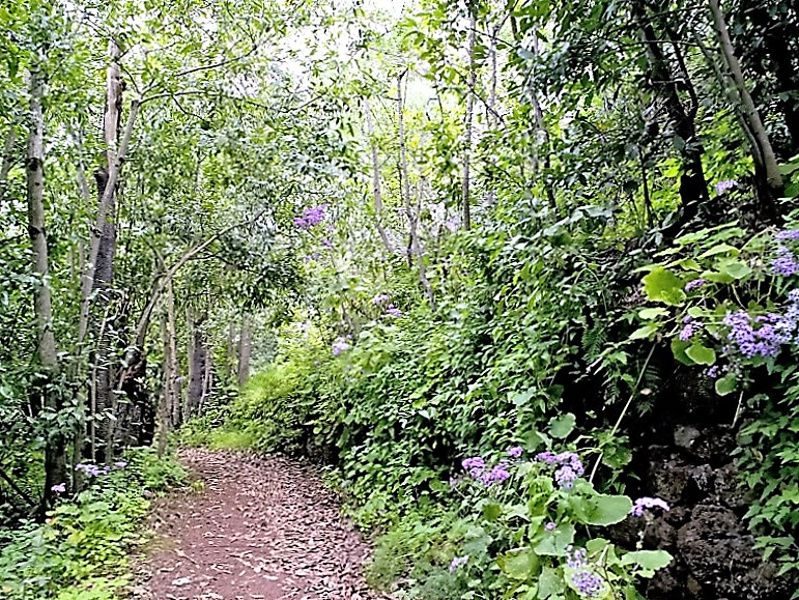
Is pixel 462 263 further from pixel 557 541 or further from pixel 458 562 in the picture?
pixel 557 541

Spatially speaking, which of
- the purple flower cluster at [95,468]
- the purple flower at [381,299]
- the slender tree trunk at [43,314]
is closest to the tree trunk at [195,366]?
the purple flower at [381,299]

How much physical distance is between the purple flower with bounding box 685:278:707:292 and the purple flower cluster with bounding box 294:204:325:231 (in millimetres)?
5847

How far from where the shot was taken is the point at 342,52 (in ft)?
20.9

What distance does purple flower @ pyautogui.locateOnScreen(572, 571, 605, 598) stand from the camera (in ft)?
5.49

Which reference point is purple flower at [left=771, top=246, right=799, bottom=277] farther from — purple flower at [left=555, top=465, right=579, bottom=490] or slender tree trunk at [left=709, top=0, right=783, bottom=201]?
purple flower at [left=555, top=465, right=579, bottom=490]

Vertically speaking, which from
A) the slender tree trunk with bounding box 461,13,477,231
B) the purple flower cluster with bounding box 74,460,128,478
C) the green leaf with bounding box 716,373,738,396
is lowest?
the purple flower cluster with bounding box 74,460,128,478

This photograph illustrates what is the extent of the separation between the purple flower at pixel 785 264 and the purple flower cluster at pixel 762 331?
0.14m

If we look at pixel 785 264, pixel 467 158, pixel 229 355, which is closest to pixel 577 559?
pixel 785 264

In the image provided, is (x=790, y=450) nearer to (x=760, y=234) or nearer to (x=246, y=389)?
(x=760, y=234)

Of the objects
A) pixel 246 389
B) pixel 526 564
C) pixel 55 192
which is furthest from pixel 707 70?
pixel 246 389

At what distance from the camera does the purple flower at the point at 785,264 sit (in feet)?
6.31

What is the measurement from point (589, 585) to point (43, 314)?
477 cm

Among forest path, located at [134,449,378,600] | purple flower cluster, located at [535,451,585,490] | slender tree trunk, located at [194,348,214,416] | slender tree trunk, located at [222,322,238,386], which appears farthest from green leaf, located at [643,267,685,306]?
slender tree trunk, located at [222,322,238,386]

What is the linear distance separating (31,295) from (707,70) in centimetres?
523
